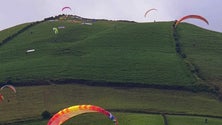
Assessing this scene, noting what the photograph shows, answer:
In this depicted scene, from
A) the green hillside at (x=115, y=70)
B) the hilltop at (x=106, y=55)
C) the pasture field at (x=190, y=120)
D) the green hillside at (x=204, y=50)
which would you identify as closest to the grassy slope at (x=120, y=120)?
the green hillside at (x=115, y=70)

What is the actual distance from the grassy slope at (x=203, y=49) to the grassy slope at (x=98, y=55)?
257 cm

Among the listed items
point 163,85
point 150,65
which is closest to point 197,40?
point 150,65

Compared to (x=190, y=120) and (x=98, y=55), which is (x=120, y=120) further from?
(x=98, y=55)

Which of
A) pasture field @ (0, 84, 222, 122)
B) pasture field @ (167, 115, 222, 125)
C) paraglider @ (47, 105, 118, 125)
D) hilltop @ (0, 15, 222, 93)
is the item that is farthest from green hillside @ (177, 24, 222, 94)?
paraglider @ (47, 105, 118, 125)

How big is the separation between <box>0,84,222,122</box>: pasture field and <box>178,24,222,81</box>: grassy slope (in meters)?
11.2

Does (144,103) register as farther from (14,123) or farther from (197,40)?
(197,40)

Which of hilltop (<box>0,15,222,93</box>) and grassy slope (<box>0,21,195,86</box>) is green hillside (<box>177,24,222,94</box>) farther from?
grassy slope (<box>0,21,195,86</box>)

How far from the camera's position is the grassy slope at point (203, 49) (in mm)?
109331

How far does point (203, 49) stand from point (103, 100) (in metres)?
37.1

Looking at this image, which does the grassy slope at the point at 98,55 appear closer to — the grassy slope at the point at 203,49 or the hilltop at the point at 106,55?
the hilltop at the point at 106,55

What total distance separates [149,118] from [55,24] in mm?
72745

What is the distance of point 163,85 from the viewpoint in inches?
3994

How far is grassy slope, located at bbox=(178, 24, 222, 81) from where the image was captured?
109m

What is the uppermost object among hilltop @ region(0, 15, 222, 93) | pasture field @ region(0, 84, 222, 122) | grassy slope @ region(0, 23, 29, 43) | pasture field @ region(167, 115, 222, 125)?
grassy slope @ region(0, 23, 29, 43)
